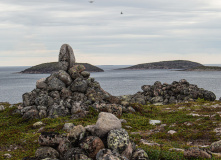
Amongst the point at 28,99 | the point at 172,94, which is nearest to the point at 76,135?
the point at 28,99

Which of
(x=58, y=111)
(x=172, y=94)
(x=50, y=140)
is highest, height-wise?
(x=50, y=140)

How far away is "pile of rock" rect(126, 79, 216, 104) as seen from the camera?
52.3 metres

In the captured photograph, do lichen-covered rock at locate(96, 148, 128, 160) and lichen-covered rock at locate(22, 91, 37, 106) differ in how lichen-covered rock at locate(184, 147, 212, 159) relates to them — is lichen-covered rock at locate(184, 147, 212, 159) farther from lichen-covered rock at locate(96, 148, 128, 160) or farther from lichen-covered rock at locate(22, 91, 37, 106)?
lichen-covered rock at locate(22, 91, 37, 106)

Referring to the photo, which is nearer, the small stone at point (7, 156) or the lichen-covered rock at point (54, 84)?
the small stone at point (7, 156)

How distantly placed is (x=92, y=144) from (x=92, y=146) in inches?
5.2

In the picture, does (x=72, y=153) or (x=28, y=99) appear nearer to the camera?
(x=72, y=153)

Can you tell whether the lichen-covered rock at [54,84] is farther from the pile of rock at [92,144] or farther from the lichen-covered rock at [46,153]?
the lichen-covered rock at [46,153]

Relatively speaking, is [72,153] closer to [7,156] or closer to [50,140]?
[50,140]

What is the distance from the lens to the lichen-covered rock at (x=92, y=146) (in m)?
15.0

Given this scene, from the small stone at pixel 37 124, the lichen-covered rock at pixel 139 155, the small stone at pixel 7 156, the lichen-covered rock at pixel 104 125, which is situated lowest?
the small stone at pixel 7 156

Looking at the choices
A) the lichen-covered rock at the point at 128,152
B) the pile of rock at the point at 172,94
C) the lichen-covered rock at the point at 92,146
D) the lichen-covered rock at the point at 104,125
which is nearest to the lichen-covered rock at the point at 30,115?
the lichen-covered rock at the point at 104,125

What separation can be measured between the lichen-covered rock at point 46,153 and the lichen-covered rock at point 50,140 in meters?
0.45

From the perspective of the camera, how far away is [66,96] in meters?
38.0

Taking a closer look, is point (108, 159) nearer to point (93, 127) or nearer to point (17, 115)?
point (93, 127)
